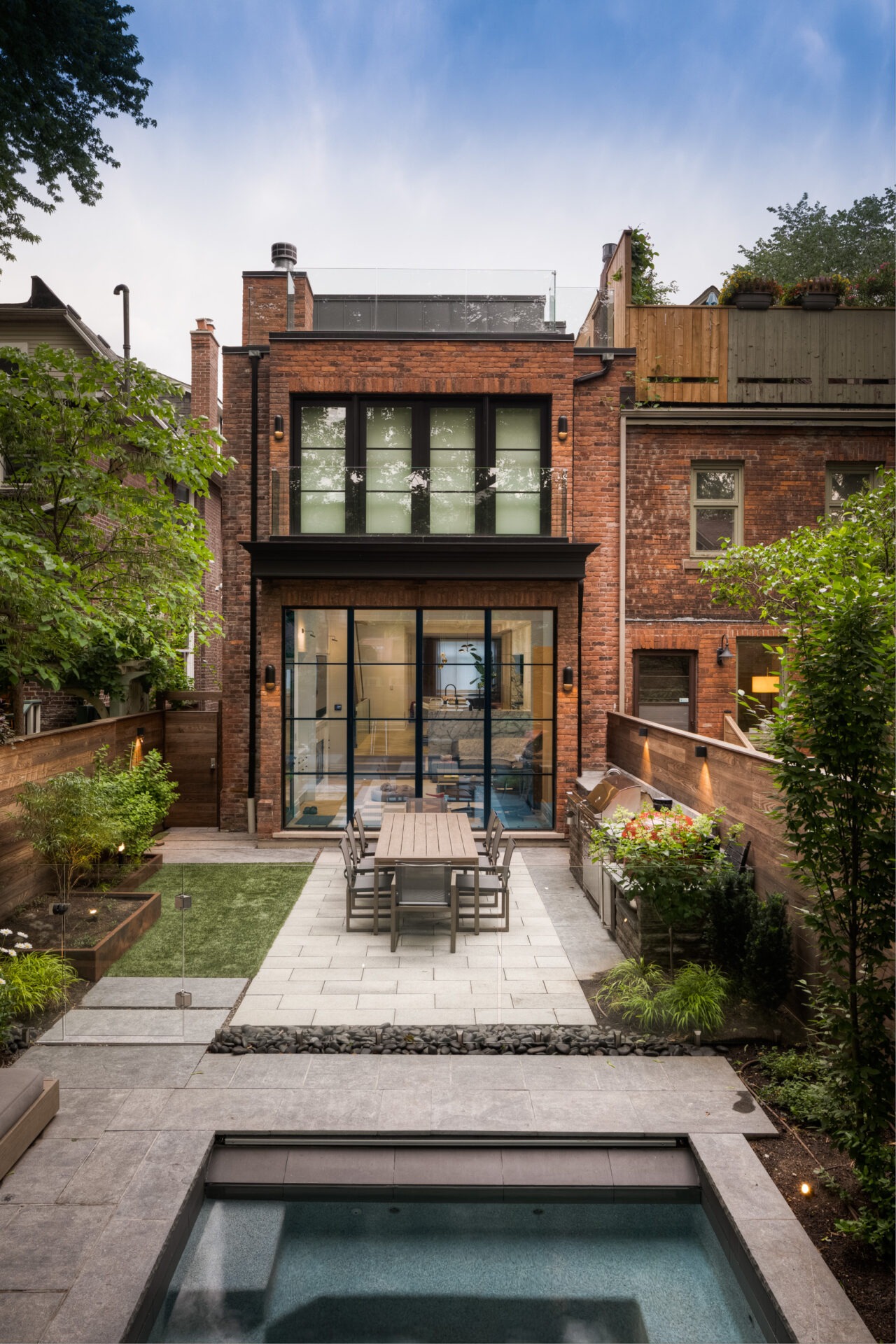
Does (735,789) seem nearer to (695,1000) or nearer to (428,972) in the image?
(695,1000)

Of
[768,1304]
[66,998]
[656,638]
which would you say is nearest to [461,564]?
[656,638]

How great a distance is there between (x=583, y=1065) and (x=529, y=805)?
6.47m

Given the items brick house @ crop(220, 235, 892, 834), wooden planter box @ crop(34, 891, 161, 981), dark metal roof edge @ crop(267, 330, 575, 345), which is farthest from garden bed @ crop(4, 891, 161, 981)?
dark metal roof edge @ crop(267, 330, 575, 345)

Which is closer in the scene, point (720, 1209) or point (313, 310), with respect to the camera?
point (720, 1209)

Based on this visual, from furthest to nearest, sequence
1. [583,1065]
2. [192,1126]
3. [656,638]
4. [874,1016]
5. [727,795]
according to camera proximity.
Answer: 1. [656,638]
2. [727,795]
3. [583,1065]
4. [192,1126]
5. [874,1016]

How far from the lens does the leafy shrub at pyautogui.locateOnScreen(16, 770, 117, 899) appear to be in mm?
7352

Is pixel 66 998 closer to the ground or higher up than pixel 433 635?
Answer: closer to the ground

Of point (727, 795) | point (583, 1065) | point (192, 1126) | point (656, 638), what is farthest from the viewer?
point (656, 638)

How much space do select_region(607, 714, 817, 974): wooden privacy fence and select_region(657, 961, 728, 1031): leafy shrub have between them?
1.98 feet

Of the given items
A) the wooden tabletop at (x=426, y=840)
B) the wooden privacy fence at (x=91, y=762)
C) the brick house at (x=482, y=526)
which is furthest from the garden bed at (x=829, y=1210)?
the brick house at (x=482, y=526)

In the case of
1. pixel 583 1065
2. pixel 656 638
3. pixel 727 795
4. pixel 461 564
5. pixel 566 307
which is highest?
pixel 566 307

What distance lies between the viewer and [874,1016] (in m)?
3.64

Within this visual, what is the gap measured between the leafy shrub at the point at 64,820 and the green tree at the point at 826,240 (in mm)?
7346

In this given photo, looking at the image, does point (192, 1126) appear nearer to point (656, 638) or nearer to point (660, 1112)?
point (660, 1112)
